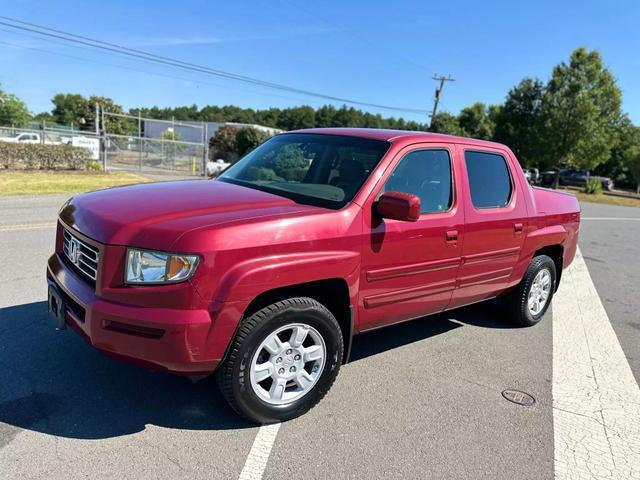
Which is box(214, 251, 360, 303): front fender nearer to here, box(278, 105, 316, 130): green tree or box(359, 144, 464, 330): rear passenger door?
box(359, 144, 464, 330): rear passenger door

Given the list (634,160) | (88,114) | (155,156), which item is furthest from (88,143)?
(88,114)

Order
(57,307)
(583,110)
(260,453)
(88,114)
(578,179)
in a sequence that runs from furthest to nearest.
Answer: (88,114), (578,179), (583,110), (57,307), (260,453)

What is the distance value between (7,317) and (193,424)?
2464 millimetres

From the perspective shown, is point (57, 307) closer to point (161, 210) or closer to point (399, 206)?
point (161, 210)

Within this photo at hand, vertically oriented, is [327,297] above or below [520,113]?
below

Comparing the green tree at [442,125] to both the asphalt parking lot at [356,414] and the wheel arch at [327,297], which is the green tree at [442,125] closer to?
the asphalt parking lot at [356,414]

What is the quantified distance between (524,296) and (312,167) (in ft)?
8.96

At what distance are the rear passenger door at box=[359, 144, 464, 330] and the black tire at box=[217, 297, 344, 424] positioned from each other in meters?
0.36

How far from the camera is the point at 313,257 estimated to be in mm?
3113

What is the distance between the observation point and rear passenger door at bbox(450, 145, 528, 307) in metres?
4.25

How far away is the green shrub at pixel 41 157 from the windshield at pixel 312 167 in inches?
746

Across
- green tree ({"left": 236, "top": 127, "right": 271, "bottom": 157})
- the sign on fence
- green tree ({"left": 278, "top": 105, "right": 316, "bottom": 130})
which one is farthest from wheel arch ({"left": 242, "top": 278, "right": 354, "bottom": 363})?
green tree ({"left": 278, "top": 105, "right": 316, "bottom": 130})

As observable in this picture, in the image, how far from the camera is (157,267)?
2.78 metres

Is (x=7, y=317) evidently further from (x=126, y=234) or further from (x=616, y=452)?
(x=616, y=452)
